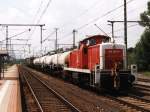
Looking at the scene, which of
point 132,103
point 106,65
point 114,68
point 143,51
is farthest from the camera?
point 143,51

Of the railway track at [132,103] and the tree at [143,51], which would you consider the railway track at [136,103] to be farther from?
the tree at [143,51]

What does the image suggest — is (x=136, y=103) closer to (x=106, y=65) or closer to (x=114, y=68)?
(x=114, y=68)

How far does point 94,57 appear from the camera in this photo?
25391mm

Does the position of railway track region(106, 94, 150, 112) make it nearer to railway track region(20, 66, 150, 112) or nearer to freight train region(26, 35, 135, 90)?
railway track region(20, 66, 150, 112)

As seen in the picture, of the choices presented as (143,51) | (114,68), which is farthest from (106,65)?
(143,51)

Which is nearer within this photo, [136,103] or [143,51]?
[136,103]

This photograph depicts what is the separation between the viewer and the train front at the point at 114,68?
23.3 m

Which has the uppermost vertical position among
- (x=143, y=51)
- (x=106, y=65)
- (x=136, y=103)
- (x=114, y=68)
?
(x=143, y=51)

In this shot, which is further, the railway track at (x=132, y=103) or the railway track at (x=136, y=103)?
the railway track at (x=132, y=103)

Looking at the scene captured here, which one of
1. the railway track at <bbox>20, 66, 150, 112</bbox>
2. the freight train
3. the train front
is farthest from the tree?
the railway track at <bbox>20, 66, 150, 112</bbox>

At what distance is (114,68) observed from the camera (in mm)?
23641

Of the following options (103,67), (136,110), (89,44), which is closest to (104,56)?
(103,67)

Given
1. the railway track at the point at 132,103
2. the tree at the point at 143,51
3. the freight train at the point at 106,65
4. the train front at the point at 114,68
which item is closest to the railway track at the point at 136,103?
the railway track at the point at 132,103

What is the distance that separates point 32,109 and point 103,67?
678cm
